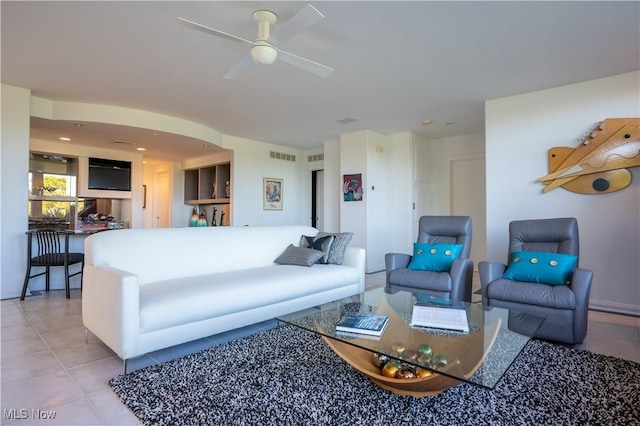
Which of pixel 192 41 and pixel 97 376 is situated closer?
pixel 97 376

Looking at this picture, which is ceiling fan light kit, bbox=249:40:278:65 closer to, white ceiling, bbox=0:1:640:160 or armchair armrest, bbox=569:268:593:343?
white ceiling, bbox=0:1:640:160

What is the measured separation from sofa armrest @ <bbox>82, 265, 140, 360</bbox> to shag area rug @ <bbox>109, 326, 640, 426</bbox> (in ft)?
0.71

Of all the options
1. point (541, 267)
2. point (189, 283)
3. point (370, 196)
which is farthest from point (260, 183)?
point (541, 267)

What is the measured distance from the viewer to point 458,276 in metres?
3.20

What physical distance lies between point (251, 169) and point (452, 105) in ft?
12.9

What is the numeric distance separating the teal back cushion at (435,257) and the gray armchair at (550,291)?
17.6 inches

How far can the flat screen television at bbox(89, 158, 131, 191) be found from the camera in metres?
6.33

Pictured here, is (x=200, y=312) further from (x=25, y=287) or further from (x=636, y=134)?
(x=636, y=134)

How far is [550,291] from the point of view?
261cm

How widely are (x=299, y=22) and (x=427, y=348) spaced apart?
7.05 feet

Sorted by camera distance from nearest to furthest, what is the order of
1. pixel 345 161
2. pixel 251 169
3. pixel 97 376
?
pixel 97 376, pixel 345 161, pixel 251 169

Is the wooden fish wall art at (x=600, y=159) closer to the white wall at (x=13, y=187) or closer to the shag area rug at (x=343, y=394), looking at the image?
the shag area rug at (x=343, y=394)

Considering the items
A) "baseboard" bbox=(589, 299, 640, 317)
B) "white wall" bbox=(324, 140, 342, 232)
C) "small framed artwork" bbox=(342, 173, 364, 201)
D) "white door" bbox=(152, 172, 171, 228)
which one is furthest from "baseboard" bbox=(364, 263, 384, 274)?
"white door" bbox=(152, 172, 171, 228)

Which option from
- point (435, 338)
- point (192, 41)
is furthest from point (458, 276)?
point (192, 41)
